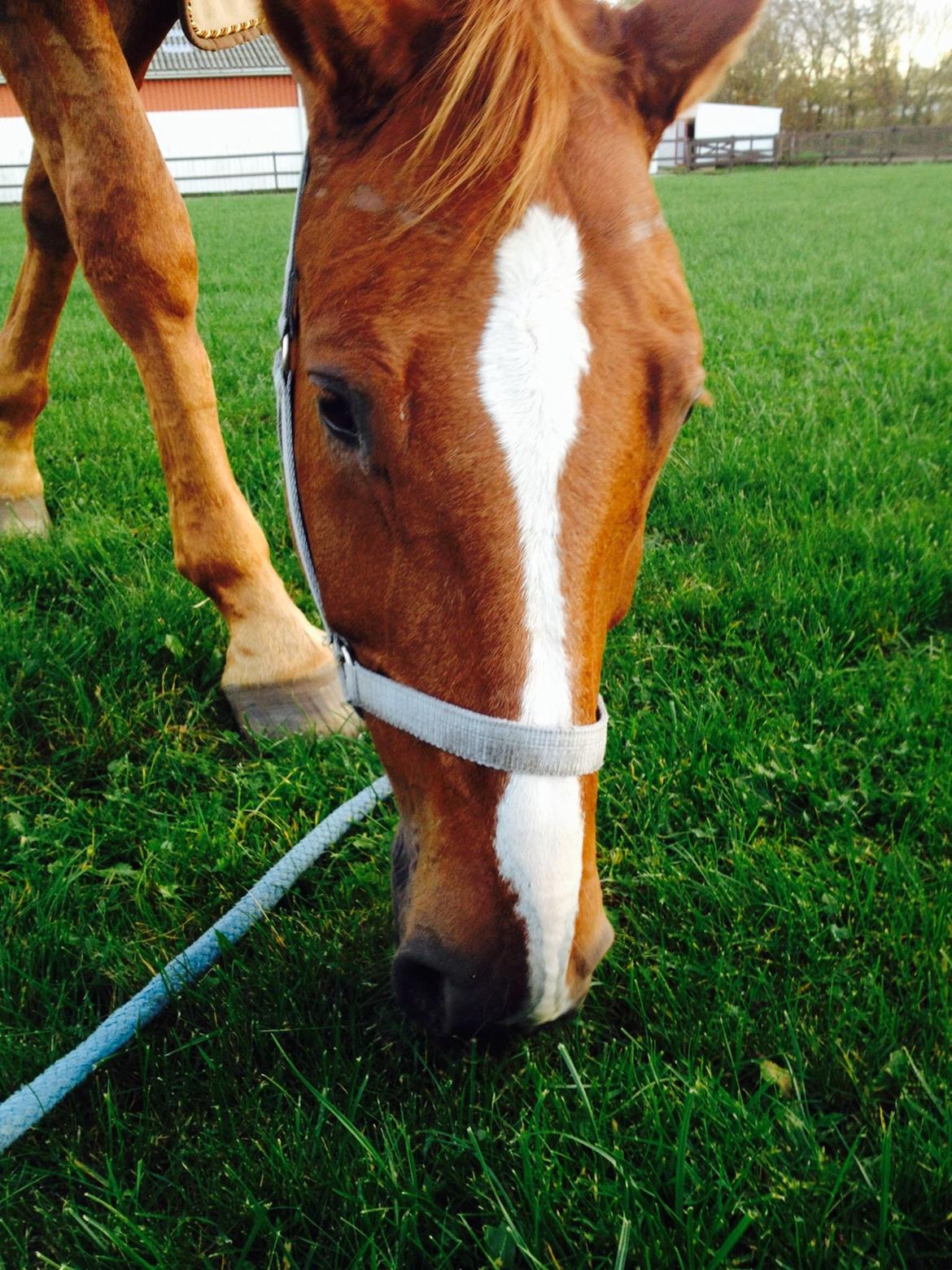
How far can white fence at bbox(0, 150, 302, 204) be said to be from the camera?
1111 inches

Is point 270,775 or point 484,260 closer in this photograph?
point 484,260

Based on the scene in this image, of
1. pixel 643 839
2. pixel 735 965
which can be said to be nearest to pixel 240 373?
pixel 643 839

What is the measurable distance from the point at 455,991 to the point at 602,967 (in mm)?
615

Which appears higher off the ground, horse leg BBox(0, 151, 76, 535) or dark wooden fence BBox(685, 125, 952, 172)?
dark wooden fence BBox(685, 125, 952, 172)

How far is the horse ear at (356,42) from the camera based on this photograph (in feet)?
4.17

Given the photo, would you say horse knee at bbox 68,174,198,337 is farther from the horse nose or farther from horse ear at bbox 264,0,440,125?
the horse nose

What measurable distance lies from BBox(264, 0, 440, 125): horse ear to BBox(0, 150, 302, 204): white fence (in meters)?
29.3

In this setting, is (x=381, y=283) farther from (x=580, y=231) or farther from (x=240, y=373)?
(x=240, y=373)

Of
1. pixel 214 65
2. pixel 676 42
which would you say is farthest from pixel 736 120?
pixel 676 42

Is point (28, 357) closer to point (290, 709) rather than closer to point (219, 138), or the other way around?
point (290, 709)

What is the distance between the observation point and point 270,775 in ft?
7.07

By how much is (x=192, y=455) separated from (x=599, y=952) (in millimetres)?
1638

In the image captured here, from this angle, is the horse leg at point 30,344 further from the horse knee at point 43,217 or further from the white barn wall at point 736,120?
the white barn wall at point 736,120

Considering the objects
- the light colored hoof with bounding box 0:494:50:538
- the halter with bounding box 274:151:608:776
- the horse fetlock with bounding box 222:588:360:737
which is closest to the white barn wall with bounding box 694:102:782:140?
the light colored hoof with bounding box 0:494:50:538
